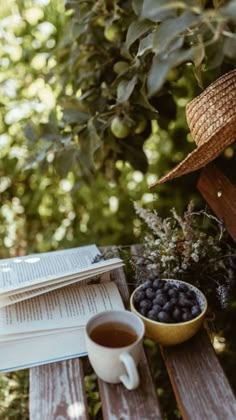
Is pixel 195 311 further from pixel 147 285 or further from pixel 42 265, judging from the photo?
pixel 42 265

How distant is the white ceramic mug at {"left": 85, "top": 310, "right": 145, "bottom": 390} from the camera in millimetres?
725

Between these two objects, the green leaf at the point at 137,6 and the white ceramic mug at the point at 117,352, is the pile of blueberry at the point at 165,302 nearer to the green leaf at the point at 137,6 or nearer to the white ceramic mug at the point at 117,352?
the white ceramic mug at the point at 117,352

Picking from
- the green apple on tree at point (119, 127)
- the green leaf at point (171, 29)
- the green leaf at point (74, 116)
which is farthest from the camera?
the green leaf at point (74, 116)

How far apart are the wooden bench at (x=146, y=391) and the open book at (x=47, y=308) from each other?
0.03 meters

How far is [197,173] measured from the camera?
1.57 m

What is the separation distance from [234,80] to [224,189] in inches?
8.6

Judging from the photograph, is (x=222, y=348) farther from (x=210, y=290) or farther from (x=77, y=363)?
(x=77, y=363)

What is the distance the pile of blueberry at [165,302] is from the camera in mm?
826

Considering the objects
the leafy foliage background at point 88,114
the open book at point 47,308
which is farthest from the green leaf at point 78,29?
the open book at point 47,308

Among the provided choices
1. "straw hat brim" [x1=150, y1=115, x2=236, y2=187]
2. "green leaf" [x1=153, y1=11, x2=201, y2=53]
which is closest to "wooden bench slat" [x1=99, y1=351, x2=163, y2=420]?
"straw hat brim" [x1=150, y1=115, x2=236, y2=187]

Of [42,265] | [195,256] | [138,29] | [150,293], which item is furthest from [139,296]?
[138,29]

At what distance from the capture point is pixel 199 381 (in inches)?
31.1

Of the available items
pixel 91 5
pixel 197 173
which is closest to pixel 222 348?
pixel 197 173

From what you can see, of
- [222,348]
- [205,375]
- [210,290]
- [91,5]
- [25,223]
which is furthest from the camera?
[25,223]
